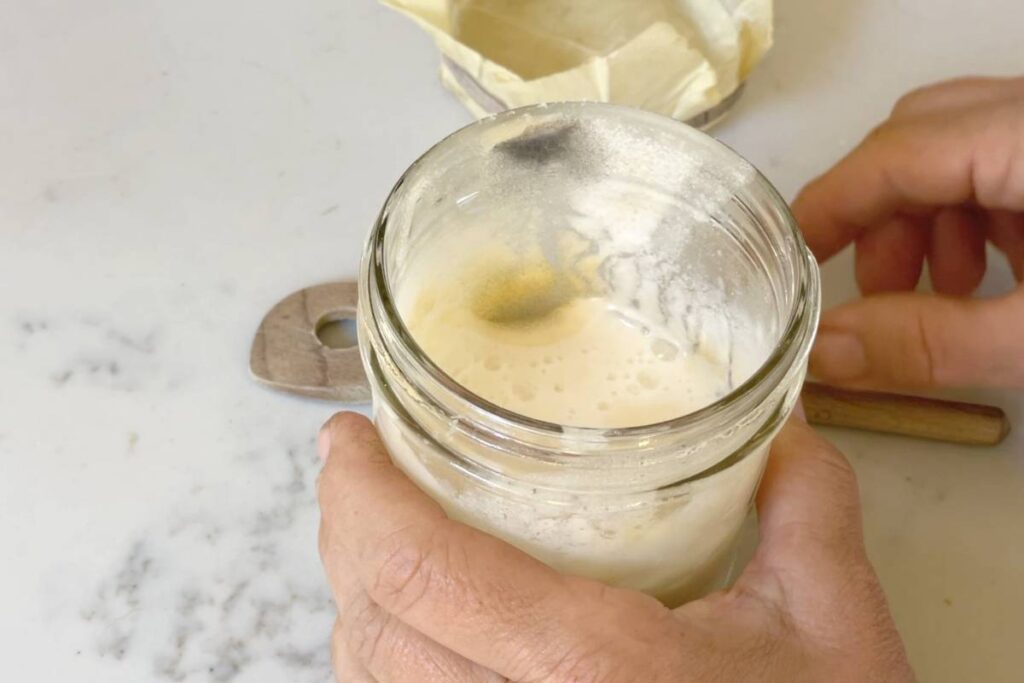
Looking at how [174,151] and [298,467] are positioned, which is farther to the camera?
[174,151]

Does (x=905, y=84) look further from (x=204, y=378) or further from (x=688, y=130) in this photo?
(x=204, y=378)

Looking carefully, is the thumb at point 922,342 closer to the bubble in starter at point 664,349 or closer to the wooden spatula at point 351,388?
the wooden spatula at point 351,388

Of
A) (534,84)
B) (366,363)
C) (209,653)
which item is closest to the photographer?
(366,363)

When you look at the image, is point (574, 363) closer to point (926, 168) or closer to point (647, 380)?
point (647, 380)

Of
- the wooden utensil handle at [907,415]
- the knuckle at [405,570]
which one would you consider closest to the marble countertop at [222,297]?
the wooden utensil handle at [907,415]

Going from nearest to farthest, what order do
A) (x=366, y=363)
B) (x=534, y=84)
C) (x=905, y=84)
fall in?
(x=366, y=363)
(x=534, y=84)
(x=905, y=84)

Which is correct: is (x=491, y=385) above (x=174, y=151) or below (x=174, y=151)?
above

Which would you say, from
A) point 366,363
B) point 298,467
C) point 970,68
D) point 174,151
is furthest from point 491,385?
point 970,68

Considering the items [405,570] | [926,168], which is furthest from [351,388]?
[926,168]
